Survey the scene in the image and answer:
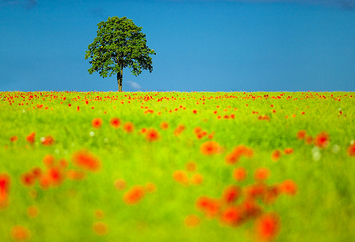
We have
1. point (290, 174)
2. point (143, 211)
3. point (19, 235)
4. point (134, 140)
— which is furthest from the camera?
point (134, 140)

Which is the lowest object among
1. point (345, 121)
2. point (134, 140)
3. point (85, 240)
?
point (85, 240)

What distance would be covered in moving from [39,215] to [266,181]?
2.46 meters

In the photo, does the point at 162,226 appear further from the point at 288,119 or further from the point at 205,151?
the point at 288,119

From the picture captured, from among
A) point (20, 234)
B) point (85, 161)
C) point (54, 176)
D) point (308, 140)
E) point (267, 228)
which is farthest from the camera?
point (308, 140)

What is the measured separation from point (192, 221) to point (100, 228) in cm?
78

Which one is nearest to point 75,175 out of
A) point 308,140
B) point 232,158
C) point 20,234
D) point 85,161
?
point 85,161

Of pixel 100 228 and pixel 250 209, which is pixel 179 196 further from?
pixel 100 228

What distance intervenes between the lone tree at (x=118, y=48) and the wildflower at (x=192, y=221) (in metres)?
30.6

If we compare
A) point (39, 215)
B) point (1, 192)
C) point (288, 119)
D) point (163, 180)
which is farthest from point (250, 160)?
point (288, 119)

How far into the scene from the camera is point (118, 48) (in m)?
32.3

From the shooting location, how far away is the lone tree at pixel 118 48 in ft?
106

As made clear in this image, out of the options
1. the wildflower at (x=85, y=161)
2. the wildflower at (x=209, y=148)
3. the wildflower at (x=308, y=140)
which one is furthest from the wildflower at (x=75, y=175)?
the wildflower at (x=308, y=140)

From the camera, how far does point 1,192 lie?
2.96 m

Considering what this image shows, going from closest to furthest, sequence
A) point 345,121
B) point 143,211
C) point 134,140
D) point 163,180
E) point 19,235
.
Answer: point 19,235, point 143,211, point 163,180, point 134,140, point 345,121
